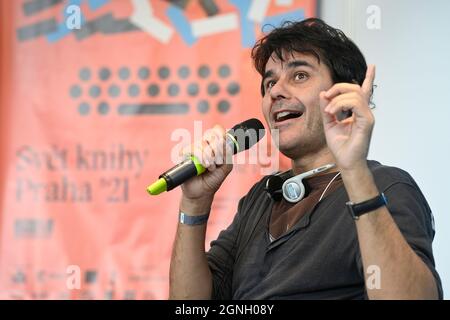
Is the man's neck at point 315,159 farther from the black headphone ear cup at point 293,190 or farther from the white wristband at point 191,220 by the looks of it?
the white wristband at point 191,220

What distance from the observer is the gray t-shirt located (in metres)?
1.00

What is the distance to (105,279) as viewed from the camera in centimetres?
183

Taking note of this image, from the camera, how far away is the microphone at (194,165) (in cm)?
109

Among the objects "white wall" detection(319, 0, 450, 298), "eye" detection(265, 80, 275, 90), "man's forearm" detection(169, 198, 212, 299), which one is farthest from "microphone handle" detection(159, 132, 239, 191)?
"white wall" detection(319, 0, 450, 298)

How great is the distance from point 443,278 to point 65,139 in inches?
53.1

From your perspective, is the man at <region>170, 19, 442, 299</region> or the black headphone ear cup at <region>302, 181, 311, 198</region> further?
the black headphone ear cup at <region>302, 181, 311, 198</region>

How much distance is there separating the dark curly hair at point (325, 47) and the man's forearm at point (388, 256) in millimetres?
477

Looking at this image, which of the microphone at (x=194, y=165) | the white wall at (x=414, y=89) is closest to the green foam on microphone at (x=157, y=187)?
the microphone at (x=194, y=165)

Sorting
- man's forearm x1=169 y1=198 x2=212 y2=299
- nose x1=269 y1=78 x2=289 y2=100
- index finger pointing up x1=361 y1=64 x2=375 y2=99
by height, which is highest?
nose x1=269 y1=78 x2=289 y2=100

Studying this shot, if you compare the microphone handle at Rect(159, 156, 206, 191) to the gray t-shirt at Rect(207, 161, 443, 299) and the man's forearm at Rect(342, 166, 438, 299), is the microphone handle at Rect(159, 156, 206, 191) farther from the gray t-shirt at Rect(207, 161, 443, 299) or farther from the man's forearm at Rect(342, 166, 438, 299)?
the man's forearm at Rect(342, 166, 438, 299)

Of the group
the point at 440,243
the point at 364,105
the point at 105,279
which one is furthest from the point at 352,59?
the point at 105,279

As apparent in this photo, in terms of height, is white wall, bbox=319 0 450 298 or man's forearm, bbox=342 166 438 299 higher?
white wall, bbox=319 0 450 298

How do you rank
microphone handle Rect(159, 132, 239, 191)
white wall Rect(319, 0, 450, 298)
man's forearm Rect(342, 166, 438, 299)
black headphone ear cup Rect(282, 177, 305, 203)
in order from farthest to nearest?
white wall Rect(319, 0, 450, 298), black headphone ear cup Rect(282, 177, 305, 203), microphone handle Rect(159, 132, 239, 191), man's forearm Rect(342, 166, 438, 299)

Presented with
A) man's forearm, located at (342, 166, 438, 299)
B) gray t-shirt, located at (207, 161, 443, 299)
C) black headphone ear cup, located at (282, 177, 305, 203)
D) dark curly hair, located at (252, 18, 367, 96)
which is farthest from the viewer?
dark curly hair, located at (252, 18, 367, 96)
